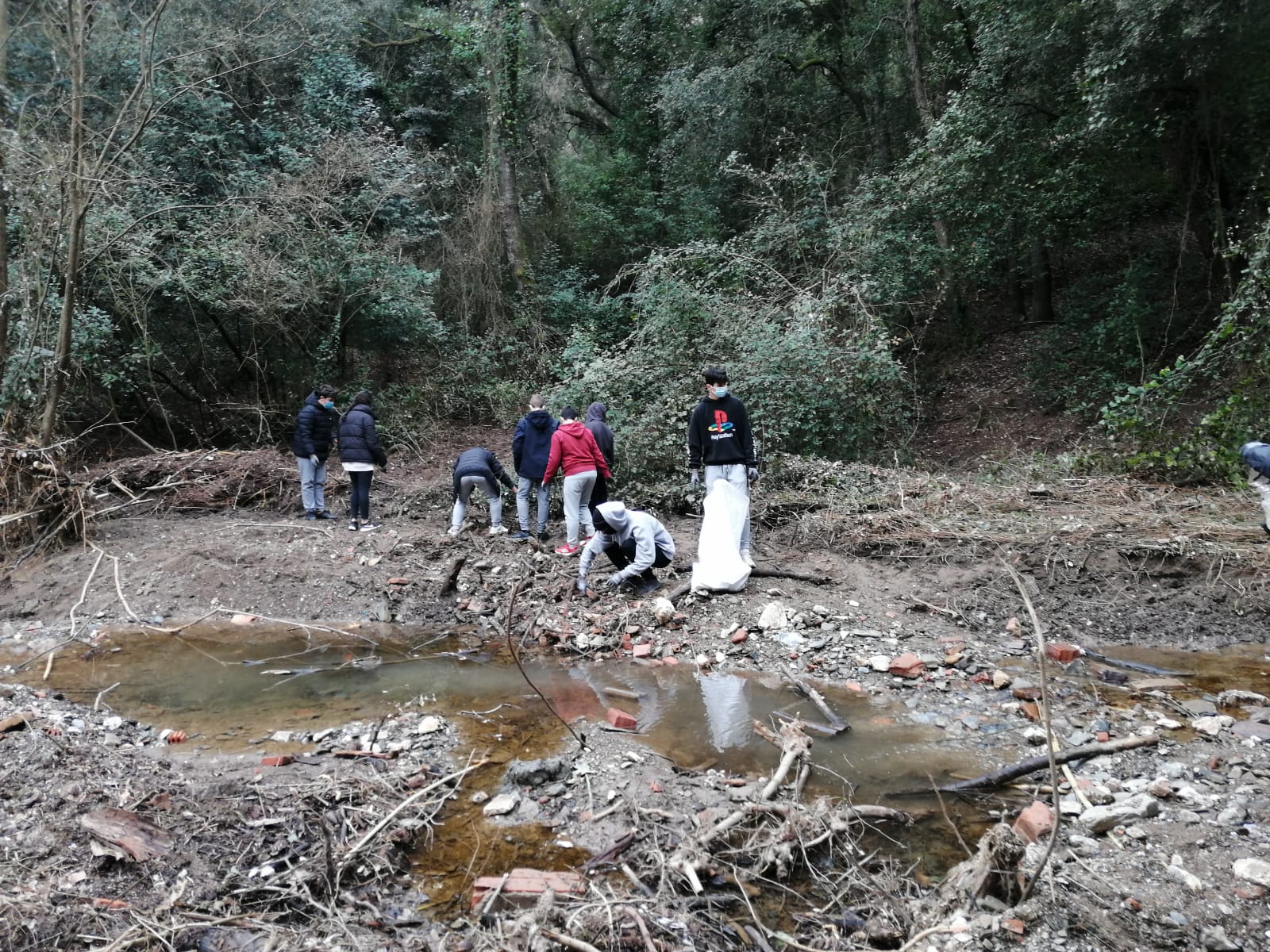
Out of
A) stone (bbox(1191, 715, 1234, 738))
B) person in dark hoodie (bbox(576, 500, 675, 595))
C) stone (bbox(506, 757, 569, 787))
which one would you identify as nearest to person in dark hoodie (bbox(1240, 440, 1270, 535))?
stone (bbox(1191, 715, 1234, 738))

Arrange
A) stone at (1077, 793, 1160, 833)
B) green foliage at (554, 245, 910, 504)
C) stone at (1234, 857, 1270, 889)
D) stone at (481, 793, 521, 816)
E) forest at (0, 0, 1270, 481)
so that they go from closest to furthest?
stone at (1234, 857, 1270, 889)
stone at (1077, 793, 1160, 833)
stone at (481, 793, 521, 816)
forest at (0, 0, 1270, 481)
green foliage at (554, 245, 910, 504)

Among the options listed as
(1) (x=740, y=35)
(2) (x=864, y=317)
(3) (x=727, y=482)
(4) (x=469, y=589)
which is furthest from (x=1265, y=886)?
(1) (x=740, y=35)

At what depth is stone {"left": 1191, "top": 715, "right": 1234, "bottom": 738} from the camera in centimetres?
445

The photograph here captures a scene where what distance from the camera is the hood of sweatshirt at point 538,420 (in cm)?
916

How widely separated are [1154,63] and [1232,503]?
590 centimetres

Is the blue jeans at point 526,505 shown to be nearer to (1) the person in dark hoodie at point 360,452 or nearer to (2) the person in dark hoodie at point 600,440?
(2) the person in dark hoodie at point 600,440

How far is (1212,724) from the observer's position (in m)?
4.51

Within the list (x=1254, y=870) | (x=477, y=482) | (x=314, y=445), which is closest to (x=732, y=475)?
(x=477, y=482)

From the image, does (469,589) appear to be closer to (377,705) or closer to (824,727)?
(377,705)

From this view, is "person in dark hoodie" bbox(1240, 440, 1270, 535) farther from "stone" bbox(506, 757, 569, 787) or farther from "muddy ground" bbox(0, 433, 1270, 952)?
"stone" bbox(506, 757, 569, 787)

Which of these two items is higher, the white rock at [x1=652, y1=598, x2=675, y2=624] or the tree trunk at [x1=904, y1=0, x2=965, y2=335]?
the tree trunk at [x1=904, y1=0, x2=965, y2=335]

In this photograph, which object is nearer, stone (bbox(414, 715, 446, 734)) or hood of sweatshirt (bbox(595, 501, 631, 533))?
stone (bbox(414, 715, 446, 734))

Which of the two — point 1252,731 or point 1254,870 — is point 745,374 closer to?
point 1252,731

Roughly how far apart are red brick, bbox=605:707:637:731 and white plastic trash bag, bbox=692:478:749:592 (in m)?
2.14
